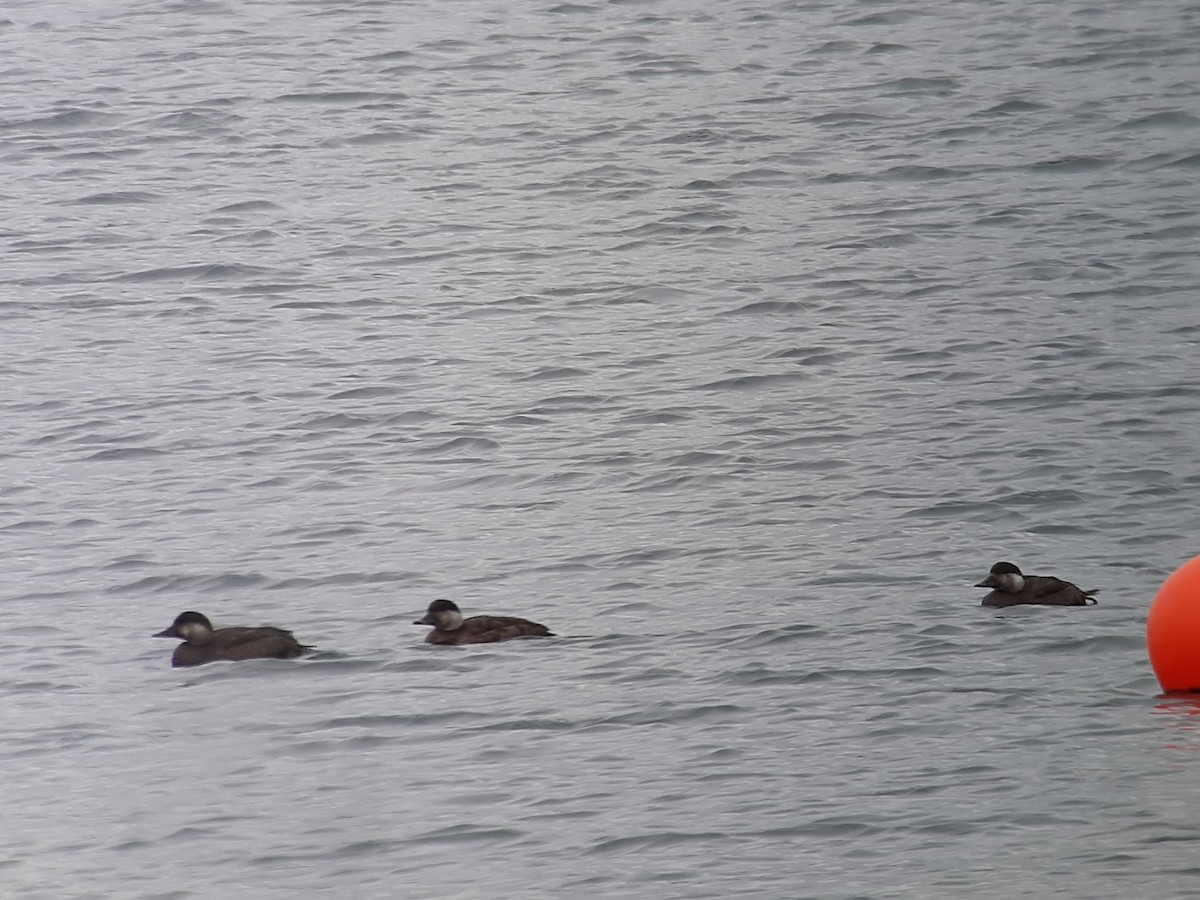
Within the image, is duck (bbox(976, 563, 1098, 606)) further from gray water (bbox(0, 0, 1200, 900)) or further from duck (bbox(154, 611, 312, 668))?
duck (bbox(154, 611, 312, 668))

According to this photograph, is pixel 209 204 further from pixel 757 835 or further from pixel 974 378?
pixel 757 835

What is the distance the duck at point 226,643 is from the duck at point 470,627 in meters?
0.76

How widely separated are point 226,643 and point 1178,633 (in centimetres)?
522

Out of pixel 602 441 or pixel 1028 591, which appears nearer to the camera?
pixel 1028 591

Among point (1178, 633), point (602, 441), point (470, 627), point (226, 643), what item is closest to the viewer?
point (1178, 633)

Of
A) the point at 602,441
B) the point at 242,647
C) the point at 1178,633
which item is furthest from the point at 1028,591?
the point at 602,441

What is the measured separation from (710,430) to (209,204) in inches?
404

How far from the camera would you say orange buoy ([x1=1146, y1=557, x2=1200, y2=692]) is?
11.1 metres

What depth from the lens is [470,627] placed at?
12.8 meters

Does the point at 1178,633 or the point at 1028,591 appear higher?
the point at 1178,633

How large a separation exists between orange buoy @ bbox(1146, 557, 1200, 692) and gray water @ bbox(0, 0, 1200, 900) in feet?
0.59

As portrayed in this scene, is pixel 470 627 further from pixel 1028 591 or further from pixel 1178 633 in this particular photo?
pixel 1178 633

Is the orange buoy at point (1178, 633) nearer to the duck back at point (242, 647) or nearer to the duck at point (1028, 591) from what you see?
the duck at point (1028, 591)

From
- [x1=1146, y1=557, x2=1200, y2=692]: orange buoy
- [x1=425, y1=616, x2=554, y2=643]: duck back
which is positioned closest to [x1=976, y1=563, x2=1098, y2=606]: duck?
[x1=1146, y1=557, x2=1200, y2=692]: orange buoy
